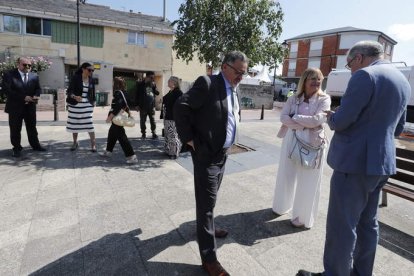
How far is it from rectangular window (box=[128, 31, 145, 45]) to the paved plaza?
56.6 feet

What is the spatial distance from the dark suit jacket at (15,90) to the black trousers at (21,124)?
0.33 ft


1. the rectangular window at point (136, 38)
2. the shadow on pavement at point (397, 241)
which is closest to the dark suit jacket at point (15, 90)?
the shadow on pavement at point (397, 241)

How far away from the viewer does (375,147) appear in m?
2.12

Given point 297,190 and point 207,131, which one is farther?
point 297,190

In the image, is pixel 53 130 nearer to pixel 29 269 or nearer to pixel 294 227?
pixel 29 269

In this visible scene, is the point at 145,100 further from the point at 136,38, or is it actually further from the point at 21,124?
the point at 136,38

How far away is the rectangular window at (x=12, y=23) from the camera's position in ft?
60.8

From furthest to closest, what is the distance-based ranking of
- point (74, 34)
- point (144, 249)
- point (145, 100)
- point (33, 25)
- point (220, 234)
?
point (74, 34), point (33, 25), point (145, 100), point (220, 234), point (144, 249)

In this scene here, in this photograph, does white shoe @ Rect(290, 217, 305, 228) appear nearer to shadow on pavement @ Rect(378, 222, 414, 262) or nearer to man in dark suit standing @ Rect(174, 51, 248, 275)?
shadow on pavement @ Rect(378, 222, 414, 262)

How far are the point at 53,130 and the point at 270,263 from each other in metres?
7.92

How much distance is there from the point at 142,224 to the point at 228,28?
16.5ft

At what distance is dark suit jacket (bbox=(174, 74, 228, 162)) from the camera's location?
8.48 ft

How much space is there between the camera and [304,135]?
3373 millimetres

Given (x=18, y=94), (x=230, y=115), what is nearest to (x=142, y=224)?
(x=230, y=115)
